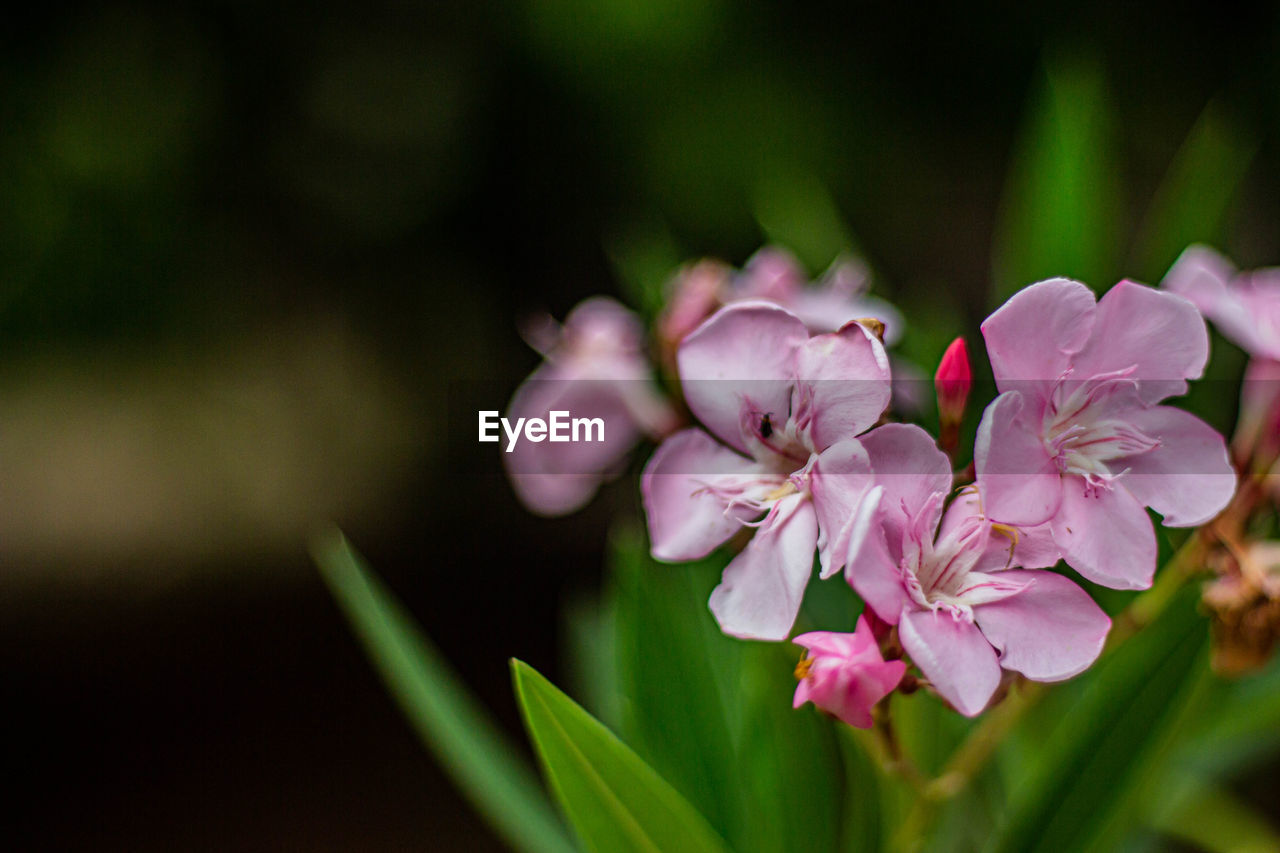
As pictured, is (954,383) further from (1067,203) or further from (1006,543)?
(1067,203)

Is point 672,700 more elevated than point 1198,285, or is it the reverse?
point 1198,285

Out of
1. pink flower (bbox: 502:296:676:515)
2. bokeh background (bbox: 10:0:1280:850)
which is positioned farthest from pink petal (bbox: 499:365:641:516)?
bokeh background (bbox: 10:0:1280:850)

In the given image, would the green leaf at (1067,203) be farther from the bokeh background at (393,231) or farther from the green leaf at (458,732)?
the bokeh background at (393,231)

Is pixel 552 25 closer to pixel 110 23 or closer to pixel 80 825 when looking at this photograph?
A: pixel 110 23

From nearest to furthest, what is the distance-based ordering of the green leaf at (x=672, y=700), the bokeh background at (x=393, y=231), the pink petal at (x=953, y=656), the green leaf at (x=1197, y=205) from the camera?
1. the pink petal at (x=953, y=656)
2. the green leaf at (x=672, y=700)
3. the green leaf at (x=1197, y=205)
4. the bokeh background at (x=393, y=231)

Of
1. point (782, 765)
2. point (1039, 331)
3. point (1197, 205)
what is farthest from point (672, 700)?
point (1197, 205)

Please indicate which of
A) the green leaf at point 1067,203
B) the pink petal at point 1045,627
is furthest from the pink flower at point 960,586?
the green leaf at point 1067,203

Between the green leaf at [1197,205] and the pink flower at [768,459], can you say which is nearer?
the pink flower at [768,459]

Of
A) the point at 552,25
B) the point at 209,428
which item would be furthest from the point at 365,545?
the point at 552,25

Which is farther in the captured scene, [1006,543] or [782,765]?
[782,765]
